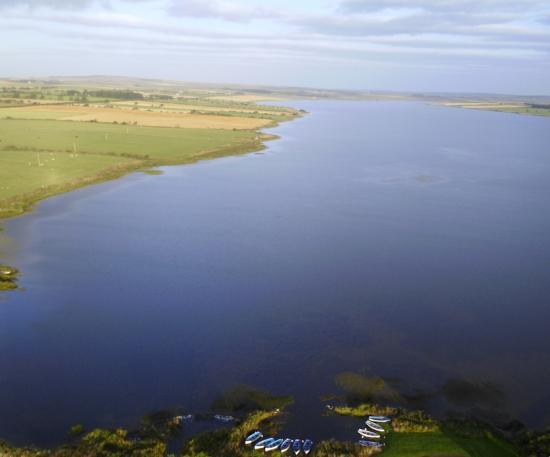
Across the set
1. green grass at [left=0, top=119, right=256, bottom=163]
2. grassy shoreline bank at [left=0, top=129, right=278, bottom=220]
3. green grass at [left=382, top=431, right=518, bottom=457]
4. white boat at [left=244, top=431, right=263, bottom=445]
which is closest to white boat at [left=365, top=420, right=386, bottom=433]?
green grass at [left=382, top=431, right=518, bottom=457]

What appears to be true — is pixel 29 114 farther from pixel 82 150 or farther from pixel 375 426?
pixel 375 426

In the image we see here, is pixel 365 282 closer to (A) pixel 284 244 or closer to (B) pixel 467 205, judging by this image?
(A) pixel 284 244

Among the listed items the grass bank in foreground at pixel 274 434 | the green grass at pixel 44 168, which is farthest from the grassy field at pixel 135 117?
the grass bank in foreground at pixel 274 434

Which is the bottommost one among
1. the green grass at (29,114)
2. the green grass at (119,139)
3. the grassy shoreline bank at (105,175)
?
the grassy shoreline bank at (105,175)

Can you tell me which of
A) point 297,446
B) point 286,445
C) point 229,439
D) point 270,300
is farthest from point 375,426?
point 270,300

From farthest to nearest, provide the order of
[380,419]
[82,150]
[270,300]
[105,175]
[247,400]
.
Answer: [82,150]
[105,175]
[270,300]
[247,400]
[380,419]

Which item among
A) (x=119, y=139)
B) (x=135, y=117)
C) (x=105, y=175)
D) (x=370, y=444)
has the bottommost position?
(x=370, y=444)

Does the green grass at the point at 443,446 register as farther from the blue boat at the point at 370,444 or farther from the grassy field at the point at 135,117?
the grassy field at the point at 135,117
